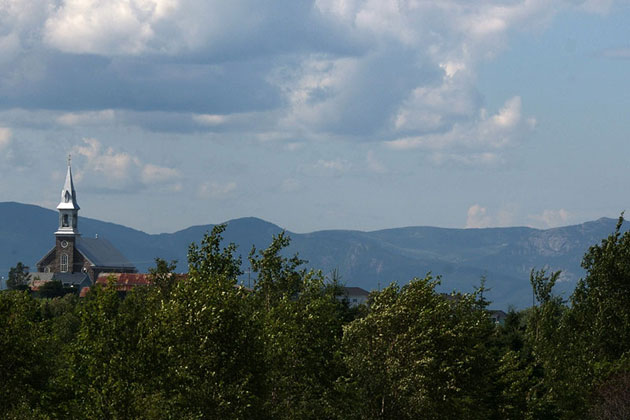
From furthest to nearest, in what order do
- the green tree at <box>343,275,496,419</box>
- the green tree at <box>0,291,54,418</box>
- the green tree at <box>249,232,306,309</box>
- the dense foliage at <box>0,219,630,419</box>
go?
the green tree at <box>249,232,306,309</box>
the green tree at <box>343,275,496,419</box>
the green tree at <box>0,291,54,418</box>
the dense foliage at <box>0,219,630,419</box>

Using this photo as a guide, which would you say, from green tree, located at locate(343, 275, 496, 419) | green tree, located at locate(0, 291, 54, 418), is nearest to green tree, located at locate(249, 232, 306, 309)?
green tree, located at locate(343, 275, 496, 419)

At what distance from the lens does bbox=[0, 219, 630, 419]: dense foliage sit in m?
52.6

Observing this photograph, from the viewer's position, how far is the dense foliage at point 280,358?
2072 inches

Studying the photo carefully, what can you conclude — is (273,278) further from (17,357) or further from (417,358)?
(17,357)

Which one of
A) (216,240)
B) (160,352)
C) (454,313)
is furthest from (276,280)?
(160,352)

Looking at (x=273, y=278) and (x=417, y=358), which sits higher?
(x=273, y=278)

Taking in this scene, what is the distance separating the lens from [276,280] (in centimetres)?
8381

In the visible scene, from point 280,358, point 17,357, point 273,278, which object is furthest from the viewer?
point 273,278

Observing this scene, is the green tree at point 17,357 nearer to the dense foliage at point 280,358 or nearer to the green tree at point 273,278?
the dense foliage at point 280,358

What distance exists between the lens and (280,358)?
63594 millimetres

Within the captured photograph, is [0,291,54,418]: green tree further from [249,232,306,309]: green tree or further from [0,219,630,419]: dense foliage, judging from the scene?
[249,232,306,309]: green tree

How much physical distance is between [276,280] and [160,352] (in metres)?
31.9

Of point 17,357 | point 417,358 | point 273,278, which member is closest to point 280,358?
point 417,358

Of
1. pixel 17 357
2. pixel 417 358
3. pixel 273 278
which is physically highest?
pixel 273 278
